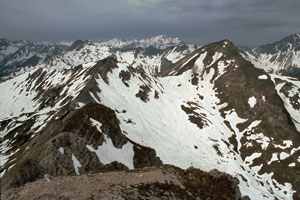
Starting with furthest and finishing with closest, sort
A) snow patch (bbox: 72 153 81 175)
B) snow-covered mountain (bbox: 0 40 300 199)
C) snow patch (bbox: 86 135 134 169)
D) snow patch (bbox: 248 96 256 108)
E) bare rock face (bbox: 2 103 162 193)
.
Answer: snow patch (bbox: 248 96 256 108), snow patch (bbox: 86 135 134 169), snow-covered mountain (bbox: 0 40 300 199), snow patch (bbox: 72 153 81 175), bare rock face (bbox: 2 103 162 193)

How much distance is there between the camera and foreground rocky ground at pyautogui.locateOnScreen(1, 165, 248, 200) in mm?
17000

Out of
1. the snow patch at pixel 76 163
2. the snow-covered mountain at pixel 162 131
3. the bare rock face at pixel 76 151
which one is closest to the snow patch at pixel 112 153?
the snow-covered mountain at pixel 162 131

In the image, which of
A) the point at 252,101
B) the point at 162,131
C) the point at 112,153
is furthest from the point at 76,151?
the point at 252,101

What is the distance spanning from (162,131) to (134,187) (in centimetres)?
8938

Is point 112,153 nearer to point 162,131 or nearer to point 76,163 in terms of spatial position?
point 76,163

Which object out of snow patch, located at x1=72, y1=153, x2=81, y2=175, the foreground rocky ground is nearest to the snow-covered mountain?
snow patch, located at x1=72, y1=153, x2=81, y2=175

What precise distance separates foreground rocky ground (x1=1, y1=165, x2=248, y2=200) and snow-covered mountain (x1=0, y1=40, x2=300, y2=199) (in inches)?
511

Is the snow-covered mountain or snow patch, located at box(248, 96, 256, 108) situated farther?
snow patch, located at box(248, 96, 256, 108)

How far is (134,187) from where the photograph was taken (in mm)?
18344

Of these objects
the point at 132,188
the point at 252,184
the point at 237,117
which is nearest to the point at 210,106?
the point at 237,117

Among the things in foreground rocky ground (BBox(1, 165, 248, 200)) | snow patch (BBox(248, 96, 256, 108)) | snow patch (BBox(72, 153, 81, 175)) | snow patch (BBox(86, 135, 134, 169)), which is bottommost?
snow patch (BBox(248, 96, 256, 108))

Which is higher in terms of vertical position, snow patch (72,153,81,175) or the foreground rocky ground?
the foreground rocky ground

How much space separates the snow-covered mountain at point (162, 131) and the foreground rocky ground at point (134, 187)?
42.6ft

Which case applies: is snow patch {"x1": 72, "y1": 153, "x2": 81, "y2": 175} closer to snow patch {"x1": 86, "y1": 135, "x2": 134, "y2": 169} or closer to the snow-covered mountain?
the snow-covered mountain
